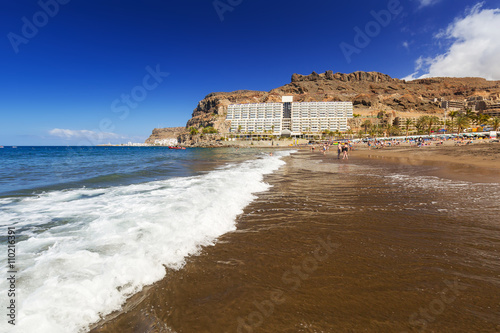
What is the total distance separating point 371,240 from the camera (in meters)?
4.11

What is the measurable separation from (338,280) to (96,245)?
404 centimetres

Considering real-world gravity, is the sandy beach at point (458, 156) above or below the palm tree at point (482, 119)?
below

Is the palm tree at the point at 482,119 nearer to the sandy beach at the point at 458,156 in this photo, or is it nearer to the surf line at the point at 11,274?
the sandy beach at the point at 458,156

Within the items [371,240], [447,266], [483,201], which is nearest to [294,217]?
[371,240]

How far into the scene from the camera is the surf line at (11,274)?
2.32 m

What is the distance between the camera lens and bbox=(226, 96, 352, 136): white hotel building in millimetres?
139375

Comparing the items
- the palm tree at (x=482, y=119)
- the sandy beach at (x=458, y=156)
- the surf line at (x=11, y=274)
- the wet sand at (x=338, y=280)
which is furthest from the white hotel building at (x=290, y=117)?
the surf line at (x=11, y=274)

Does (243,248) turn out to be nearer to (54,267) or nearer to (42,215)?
(54,267)

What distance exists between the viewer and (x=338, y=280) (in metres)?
2.96

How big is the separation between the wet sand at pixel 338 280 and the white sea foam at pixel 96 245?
1.14 ft

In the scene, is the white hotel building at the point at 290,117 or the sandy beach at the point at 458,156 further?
the white hotel building at the point at 290,117

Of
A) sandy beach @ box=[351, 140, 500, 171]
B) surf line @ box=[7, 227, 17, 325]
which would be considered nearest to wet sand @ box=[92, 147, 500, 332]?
surf line @ box=[7, 227, 17, 325]

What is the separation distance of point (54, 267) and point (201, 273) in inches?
83.8

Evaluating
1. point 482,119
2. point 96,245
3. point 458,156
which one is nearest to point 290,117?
point 482,119
